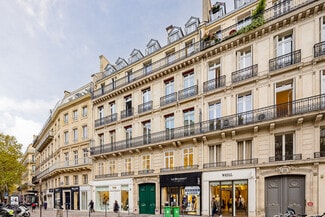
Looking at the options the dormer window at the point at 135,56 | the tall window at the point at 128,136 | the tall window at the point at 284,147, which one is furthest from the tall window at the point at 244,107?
the dormer window at the point at 135,56

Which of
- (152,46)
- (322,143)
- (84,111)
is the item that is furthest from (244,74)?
(84,111)

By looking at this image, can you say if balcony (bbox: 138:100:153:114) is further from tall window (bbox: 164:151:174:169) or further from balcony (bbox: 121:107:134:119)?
tall window (bbox: 164:151:174:169)

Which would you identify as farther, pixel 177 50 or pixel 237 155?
pixel 177 50

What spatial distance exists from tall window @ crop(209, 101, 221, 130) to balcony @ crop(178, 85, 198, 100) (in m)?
1.82

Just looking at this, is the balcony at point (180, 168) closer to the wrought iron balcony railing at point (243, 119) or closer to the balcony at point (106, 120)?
the wrought iron balcony railing at point (243, 119)

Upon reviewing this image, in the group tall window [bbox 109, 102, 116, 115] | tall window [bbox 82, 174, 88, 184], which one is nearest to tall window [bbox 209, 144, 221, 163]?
tall window [bbox 109, 102, 116, 115]

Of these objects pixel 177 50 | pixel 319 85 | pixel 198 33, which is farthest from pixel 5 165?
pixel 319 85

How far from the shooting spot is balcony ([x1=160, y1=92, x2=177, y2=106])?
24.2 m

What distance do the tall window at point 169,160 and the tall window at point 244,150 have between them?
6.17 metres

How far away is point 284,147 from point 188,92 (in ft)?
28.7

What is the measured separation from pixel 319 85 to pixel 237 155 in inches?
270

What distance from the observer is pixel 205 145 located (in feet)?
69.9

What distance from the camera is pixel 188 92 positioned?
23.2 metres

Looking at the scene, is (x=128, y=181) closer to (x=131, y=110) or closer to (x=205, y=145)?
(x=131, y=110)
